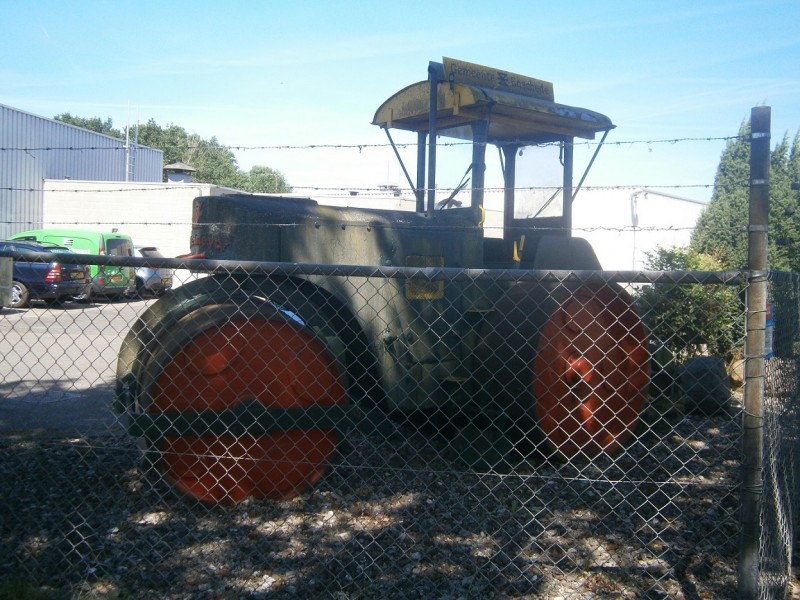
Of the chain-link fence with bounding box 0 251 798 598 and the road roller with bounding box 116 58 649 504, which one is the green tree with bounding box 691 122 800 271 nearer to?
the road roller with bounding box 116 58 649 504

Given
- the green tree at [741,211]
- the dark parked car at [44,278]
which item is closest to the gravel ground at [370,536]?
the green tree at [741,211]

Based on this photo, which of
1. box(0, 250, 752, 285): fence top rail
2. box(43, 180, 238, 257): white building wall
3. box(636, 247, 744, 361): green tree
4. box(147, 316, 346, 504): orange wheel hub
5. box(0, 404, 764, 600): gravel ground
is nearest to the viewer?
box(0, 250, 752, 285): fence top rail

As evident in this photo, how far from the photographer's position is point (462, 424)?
218 inches

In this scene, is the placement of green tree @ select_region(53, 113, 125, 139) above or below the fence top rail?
above

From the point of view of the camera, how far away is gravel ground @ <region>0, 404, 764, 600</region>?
139 inches

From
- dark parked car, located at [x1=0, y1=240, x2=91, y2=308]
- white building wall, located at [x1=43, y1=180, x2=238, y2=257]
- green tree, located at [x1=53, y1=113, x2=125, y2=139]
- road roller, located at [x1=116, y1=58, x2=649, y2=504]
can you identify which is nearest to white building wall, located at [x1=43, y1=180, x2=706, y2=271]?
white building wall, located at [x1=43, y1=180, x2=238, y2=257]

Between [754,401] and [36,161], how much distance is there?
1044 inches

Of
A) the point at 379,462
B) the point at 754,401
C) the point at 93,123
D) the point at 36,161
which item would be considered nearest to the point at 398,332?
the point at 379,462

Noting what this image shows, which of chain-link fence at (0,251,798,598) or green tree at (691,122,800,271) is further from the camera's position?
green tree at (691,122,800,271)

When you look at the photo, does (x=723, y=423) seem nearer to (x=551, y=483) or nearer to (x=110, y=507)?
(x=551, y=483)

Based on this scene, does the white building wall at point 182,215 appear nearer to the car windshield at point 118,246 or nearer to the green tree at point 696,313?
the car windshield at point 118,246

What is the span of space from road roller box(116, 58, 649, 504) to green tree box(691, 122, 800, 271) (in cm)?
733

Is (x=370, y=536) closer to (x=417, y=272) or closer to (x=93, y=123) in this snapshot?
(x=417, y=272)

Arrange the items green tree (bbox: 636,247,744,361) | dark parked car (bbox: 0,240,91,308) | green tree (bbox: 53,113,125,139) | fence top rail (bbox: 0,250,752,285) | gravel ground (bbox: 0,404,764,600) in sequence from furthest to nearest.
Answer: green tree (bbox: 53,113,125,139) → dark parked car (bbox: 0,240,91,308) → green tree (bbox: 636,247,744,361) → gravel ground (bbox: 0,404,764,600) → fence top rail (bbox: 0,250,752,285)
